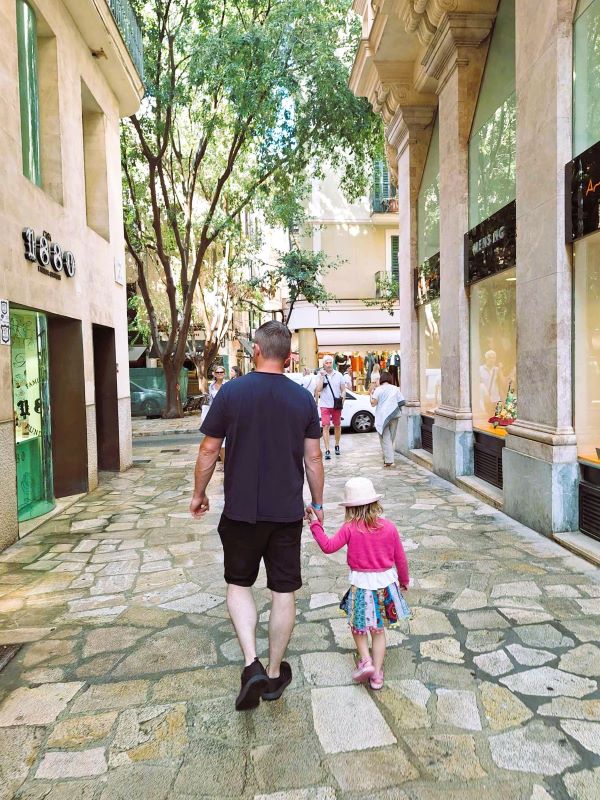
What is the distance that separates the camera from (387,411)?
10172mm

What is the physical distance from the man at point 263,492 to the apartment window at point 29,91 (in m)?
5.69

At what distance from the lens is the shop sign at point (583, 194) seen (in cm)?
512

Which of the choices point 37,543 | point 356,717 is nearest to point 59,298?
point 37,543

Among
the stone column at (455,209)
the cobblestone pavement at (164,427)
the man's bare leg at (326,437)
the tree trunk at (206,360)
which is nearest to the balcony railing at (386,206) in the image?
the tree trunk at (206,360)

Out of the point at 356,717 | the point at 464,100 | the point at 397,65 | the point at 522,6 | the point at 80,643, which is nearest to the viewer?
the point at 356,717

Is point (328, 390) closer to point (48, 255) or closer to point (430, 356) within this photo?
point (430, 356)

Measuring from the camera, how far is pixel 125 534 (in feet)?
21.6

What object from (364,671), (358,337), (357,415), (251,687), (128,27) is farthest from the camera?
(358,337)

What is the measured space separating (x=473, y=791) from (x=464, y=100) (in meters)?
8.59

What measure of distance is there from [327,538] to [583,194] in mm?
4089

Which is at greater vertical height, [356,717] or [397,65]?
[397,65]

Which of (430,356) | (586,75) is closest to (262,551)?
(586,75)

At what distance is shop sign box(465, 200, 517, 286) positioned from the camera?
7000 millimetres

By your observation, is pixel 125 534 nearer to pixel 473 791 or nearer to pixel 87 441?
pixel 87 441
